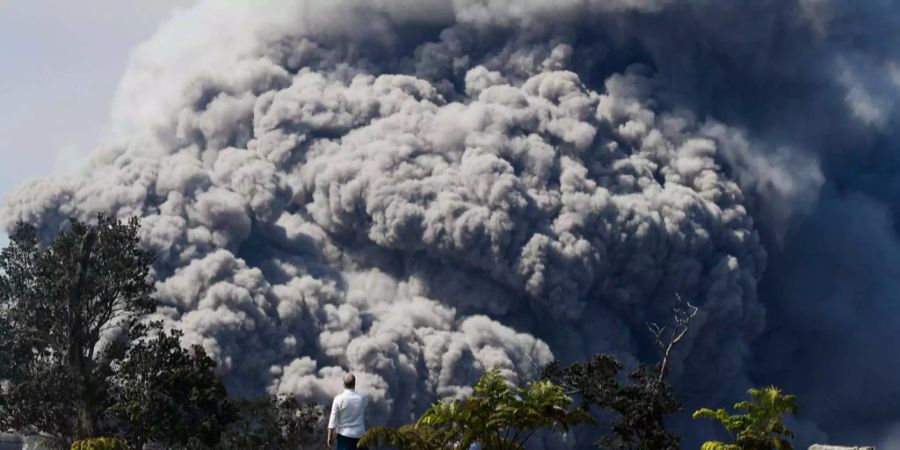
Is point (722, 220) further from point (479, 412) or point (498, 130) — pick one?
point (479, 412)


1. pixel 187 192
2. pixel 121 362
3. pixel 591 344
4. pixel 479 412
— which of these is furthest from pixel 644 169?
pixel 479 412

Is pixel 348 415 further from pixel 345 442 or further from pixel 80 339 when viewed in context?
pixel 80 339

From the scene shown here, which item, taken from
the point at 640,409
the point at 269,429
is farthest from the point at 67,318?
the point at 640,409

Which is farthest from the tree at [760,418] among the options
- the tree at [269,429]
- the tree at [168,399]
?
the tree at [269,429]

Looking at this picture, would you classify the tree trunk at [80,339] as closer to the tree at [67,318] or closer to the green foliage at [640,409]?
the tree at [67,318]

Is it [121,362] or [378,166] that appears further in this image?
[378,166]

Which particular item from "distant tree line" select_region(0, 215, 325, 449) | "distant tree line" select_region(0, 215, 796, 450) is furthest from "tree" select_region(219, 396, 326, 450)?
"distant tree line" select_region(0, 215, 325, 449)
